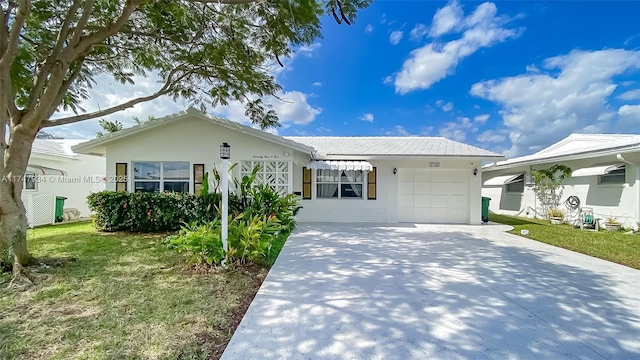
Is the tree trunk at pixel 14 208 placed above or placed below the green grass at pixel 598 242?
above

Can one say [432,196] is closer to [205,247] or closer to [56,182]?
[205,247]

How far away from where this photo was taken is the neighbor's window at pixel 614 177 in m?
14.8

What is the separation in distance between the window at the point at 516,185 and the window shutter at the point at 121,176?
27.1 meters

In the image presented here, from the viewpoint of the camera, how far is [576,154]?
16.4m

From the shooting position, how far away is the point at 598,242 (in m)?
11.3

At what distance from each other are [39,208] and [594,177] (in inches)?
1274

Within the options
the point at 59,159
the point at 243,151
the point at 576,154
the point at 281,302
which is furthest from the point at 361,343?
the point at 59,159

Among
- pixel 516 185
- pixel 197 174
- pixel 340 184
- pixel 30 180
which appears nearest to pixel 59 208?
pixel 30 180

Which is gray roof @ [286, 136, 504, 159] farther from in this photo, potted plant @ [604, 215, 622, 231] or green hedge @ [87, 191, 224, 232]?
green hedge @ [87, 191, 224, 232]

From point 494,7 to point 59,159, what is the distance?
2808 cm

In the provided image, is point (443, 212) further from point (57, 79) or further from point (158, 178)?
point (57, 79)

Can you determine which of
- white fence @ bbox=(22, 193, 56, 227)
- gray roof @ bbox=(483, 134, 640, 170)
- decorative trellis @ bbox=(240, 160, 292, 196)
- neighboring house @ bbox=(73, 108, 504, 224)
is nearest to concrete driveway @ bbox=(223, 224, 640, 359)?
decorative trellis @ bbox=(240, 160, 292, 196)

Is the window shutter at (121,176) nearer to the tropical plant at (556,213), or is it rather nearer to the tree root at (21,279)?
the tree root at (21,279)

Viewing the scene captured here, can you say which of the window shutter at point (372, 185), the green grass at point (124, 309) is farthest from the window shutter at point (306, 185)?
the green grass at point (124, 309)
